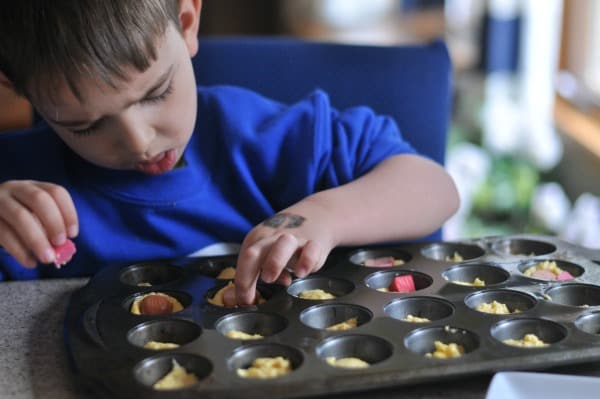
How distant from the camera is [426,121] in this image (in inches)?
54.4

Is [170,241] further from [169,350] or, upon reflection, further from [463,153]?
[463,153]

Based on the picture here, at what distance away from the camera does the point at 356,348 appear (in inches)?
31.0

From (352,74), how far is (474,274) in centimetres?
51

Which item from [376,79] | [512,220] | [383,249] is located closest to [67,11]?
[383,249]

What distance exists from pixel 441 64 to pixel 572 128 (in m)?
1.40

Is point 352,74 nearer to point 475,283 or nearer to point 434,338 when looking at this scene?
point 475,283

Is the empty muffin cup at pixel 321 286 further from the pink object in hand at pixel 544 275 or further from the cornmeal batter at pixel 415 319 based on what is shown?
the pink object in hand at pixel 544 275

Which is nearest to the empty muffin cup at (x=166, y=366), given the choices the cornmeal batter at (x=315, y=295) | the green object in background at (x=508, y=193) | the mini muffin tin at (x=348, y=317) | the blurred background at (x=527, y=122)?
the mini muffin tin at (x=348, y=317)

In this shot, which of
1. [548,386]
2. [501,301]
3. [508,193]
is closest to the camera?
[548,386]

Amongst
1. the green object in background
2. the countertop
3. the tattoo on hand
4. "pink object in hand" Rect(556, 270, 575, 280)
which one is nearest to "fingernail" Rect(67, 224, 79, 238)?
the countertop

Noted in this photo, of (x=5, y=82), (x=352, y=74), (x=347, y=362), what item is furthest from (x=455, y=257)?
(x=5, y=82)

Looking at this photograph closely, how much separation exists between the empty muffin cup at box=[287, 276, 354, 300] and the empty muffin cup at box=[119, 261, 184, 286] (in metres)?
0.16

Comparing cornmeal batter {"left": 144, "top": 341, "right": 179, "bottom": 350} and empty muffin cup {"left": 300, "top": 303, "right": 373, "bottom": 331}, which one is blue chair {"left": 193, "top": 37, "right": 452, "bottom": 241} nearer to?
empty muffin cup {"left": 300, "top": 303, "right": 373, "bottom": 331}

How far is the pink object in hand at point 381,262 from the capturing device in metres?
1.03
